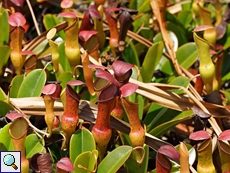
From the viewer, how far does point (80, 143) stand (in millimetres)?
768

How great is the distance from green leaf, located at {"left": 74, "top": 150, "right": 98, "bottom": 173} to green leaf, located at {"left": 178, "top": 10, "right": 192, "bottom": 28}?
1076 millimetres

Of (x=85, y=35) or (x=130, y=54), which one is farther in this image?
(x=130, y=54)

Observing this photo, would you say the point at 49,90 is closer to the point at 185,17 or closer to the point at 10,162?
the point at 10,162

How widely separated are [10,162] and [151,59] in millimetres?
657

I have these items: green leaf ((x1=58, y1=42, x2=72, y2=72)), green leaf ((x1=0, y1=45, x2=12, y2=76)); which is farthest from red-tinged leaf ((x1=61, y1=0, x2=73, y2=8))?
green leaf ((x1=0, y1=45, x2=12, y2=76))

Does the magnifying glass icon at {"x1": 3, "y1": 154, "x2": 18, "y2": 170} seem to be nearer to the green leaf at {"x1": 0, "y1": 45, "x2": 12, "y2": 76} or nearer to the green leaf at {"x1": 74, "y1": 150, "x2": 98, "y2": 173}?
the green leaf at {"x1": 74, "y1": 150, "x2": 98, "y2": 173}

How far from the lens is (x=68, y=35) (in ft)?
2.95

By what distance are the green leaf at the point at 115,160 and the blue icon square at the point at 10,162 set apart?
0.23 m

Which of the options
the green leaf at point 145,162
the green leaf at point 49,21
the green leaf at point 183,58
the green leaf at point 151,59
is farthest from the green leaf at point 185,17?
the green leaf at point 145,162

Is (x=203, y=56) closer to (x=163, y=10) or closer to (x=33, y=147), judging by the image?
(x=163, y=10)

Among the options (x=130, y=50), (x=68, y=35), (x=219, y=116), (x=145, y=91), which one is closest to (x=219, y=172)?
(x=219, y=116)

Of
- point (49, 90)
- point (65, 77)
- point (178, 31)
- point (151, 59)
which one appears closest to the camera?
point (49, 90)

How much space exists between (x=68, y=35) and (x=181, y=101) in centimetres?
48

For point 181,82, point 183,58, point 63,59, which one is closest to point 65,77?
point 63,59
